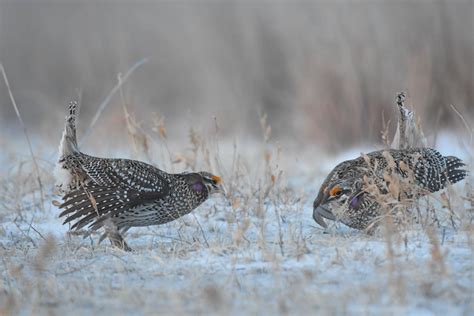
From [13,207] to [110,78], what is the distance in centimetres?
774

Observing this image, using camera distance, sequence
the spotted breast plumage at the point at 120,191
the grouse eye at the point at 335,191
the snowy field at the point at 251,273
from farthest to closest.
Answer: the grouse eye at the point at 335,191, the spotted breast plumage at the point at 120,191, the snowy field at the point at 251,273

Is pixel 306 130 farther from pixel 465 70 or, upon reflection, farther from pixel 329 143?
pixel 465 70

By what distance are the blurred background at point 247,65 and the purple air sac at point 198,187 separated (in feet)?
5.45

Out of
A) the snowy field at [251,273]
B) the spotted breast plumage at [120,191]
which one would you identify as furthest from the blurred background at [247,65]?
the snowy field at [251,273]

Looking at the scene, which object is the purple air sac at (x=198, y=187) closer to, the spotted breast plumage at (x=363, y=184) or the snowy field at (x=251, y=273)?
the snowy field at (x=251, y=273)

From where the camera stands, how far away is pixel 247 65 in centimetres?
1255

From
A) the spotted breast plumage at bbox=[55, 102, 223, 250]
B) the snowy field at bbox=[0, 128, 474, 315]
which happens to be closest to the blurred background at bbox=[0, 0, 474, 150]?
the spotted breast plumage at bbox=[55, 102, 223, 250]

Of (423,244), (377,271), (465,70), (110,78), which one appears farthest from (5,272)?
(110,78)

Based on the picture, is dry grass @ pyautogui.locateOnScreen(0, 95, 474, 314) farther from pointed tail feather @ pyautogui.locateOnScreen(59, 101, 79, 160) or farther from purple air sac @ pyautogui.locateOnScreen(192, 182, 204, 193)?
pointed tail feather @ pyautogui.locateOnScreen(59, 101, 79, 160)

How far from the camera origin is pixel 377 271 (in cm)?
357

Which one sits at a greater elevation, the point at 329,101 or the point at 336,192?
the point at 329,101

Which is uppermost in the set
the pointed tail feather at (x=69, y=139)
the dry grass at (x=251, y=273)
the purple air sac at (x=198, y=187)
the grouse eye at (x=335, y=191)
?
the pointed tail feather at (x=69, y=139)

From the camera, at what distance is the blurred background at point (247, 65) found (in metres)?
9.23

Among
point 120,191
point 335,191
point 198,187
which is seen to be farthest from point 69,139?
point 335,191
